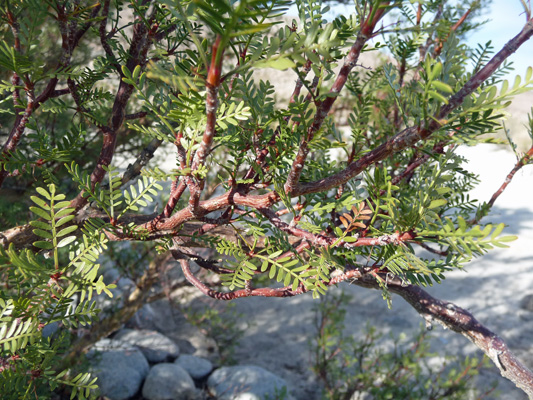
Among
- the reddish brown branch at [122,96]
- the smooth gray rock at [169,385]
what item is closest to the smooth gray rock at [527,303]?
the smooth gray rock at [169,385]

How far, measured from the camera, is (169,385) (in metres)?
2.22

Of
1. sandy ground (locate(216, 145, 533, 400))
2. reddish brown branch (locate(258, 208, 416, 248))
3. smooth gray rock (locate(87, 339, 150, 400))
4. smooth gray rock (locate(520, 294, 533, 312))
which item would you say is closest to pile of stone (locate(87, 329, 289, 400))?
smooth gray rock (locate(87, 339, 150, 400))

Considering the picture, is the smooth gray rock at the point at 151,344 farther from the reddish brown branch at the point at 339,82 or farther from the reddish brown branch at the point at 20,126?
the reddish brown branch at the point at 339,82

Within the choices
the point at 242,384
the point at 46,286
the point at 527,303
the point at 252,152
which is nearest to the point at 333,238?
the point at 252,152

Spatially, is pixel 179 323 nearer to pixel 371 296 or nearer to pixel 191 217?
pixel 371 296

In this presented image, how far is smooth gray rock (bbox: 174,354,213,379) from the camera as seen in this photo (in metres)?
2.49

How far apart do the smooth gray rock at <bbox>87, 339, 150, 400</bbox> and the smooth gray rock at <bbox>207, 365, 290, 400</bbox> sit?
1.29 feet

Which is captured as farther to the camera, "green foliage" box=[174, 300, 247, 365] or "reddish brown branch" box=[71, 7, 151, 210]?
"green foliage" box=[174, 300, 247, 365]

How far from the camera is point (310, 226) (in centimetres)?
47

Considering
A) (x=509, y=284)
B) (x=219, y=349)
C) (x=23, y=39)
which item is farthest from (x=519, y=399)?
(x=23, y=39)

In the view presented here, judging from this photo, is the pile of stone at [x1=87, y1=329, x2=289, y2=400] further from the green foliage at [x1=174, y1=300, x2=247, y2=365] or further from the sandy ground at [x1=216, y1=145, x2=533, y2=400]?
the sandy ground at [x1=216, y1=145, x2=533, y2=400]

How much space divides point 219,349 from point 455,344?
A: 1.57 metres

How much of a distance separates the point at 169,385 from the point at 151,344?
481mm

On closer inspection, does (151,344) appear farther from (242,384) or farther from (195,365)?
(242,384)
